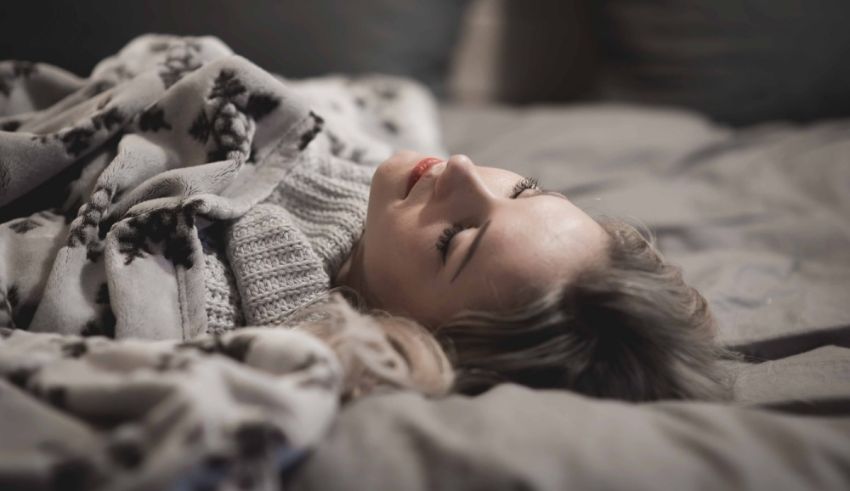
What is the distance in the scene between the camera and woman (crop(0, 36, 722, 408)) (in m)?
0.65

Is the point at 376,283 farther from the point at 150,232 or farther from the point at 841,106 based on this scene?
the point at 841,106

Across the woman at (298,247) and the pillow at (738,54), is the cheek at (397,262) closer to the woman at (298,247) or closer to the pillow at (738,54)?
the woman at (298,247)

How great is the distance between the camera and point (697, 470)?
50 centimetres

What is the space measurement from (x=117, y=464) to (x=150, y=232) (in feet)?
1.10

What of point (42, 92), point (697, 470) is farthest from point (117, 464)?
point (42, 92)

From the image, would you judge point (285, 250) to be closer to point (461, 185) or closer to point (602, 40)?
point (461, 185)

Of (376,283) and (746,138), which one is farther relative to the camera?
(746,138)

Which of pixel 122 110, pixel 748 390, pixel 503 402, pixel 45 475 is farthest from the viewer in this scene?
pixel 122 110

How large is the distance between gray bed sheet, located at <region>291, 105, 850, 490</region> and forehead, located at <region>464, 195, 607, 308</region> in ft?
0.35

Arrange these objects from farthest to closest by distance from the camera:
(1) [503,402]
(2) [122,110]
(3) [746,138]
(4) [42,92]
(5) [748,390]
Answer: (3) [746,138]
(4) [42,92]
(2) [122,110]
(5) [748,390]
(1) [503,402]

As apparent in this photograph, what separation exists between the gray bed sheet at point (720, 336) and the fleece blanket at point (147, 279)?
7cm

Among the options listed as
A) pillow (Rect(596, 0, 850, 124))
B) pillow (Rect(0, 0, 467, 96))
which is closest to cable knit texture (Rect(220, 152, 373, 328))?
pillow (Rect(0, 0, 467, 96))

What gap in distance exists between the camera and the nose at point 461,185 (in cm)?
70

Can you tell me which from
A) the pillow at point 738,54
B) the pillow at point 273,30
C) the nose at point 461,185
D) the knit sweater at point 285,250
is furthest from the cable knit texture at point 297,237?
the pillow at point 738,54
